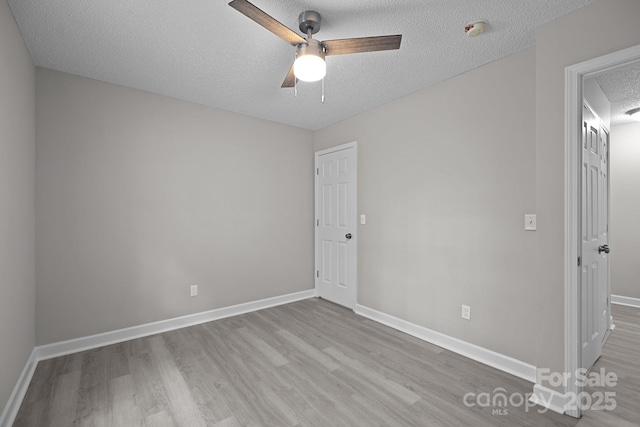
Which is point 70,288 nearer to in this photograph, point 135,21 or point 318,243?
point 135,21

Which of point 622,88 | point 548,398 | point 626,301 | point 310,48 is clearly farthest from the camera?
point 626,301

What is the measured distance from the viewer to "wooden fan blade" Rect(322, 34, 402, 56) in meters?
1.71

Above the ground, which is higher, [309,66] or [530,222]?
[309,66]

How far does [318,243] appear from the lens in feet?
14.4

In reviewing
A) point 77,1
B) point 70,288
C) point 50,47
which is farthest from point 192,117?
point 70,288

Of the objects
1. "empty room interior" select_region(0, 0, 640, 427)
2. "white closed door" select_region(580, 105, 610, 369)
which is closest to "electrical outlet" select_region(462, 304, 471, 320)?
"empty room interior" select_region(0, 0, 640, 427)

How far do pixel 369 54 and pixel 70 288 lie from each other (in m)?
3.38

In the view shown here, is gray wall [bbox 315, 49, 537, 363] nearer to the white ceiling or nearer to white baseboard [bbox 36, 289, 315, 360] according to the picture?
the white ceiling

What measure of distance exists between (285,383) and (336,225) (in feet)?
7.38

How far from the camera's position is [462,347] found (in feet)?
8.63

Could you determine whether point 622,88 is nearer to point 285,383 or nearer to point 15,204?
point 285,383

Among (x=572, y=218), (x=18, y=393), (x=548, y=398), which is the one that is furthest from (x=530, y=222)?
(x=18, y=393)

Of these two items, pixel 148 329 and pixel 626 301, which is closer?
pixel 148 329

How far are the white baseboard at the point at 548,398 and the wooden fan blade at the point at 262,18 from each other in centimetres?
279
